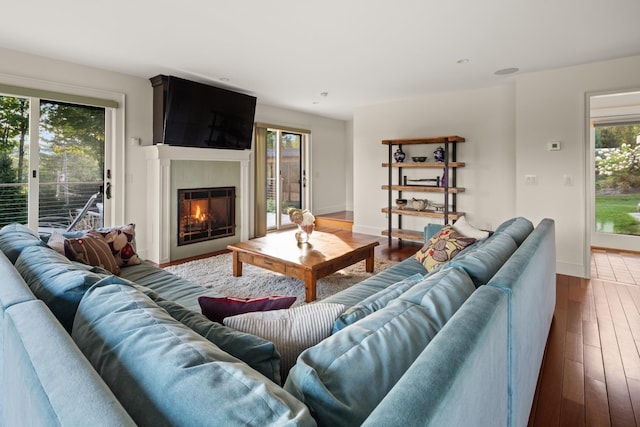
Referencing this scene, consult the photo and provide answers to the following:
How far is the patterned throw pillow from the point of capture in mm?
2524

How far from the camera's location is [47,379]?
2.12 feet

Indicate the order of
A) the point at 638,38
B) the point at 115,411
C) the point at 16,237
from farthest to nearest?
the point at 638,38, the point at 16,237, the point at 115,411

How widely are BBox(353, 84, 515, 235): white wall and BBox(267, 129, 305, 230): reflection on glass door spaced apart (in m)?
1.35

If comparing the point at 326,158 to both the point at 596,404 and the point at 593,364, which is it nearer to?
the point at 593,364

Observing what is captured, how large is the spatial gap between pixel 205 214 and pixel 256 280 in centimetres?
187

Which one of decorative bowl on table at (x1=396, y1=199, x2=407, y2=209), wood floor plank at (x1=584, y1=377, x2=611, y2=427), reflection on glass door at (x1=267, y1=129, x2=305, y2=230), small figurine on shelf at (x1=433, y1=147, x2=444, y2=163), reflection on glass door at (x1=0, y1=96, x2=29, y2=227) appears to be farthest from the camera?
reflection on glass door at (x1=267, y1=129, x2=305, y2=230)

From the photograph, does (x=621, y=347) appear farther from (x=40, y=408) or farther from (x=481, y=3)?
(x=40, y=408)

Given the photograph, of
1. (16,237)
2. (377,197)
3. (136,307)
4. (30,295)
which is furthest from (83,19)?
(377,197)

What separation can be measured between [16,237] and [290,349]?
2019 millimetres

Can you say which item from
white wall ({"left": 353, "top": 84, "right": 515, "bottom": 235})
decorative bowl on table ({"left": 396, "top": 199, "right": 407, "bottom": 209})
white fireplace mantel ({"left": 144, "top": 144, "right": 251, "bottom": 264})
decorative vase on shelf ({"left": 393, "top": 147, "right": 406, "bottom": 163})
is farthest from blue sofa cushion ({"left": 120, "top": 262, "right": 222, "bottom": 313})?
white wall ({"left": 353, "top": 84, "right": 515, "bottom": 235})

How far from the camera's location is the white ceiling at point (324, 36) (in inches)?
102

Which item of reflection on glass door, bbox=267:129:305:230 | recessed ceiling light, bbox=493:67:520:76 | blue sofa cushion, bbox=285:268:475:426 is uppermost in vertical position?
recessed ceiling light, bbox=493:67:520:76

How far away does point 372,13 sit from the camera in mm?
2672

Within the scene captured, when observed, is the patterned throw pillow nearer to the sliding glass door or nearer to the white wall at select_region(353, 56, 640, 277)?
the white wall at select_region(353, 56, 640, 277)
